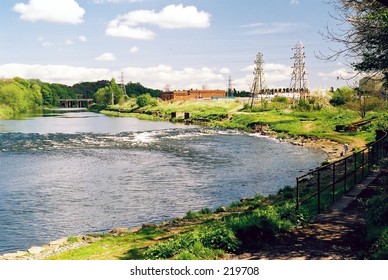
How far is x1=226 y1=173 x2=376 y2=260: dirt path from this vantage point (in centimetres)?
980

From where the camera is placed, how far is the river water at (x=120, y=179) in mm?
19141

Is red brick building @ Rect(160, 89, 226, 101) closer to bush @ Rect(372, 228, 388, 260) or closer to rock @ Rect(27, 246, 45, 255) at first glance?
rock @ Rect(27, 246, 45, 255)

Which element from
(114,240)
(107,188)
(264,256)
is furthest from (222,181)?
(264,256)

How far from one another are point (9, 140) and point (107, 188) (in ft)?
85.5

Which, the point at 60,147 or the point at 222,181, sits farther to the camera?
the point at 60,147

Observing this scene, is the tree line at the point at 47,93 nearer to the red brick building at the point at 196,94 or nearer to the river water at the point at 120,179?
the red brick building at the point at 196,94

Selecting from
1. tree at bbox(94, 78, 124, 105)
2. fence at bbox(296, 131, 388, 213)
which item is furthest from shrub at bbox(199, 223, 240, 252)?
tree at bbox(94, 78, 124, 105)

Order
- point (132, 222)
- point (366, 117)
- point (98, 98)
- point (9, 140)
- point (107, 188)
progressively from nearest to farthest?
1. point (132, 222)
2. point (107, 188)
3. point (9, 140)
4. point (366, 117)
5. point (98, 98)

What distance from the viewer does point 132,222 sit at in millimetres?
18750

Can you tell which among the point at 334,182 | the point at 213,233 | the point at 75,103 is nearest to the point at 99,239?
the point at 213,233

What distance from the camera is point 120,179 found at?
28000 millimetres

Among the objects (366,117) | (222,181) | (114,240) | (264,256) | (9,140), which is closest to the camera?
(264,256)

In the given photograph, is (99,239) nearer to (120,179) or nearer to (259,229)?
(259,229)

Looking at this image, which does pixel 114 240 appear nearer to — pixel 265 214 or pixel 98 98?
pixel 265 214
